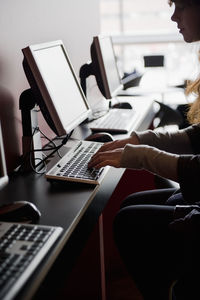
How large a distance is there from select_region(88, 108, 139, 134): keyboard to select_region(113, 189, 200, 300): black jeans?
59 cm

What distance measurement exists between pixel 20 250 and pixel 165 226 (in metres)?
0.62

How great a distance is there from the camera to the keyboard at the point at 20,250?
0.80 m

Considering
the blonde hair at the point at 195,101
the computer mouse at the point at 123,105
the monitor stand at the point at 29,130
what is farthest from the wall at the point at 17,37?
the blonde hair at the point at 195,101

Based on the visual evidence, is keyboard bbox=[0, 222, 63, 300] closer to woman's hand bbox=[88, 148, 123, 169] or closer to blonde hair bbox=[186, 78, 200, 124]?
woman's hand bbox=[88, 148, 123, 169]

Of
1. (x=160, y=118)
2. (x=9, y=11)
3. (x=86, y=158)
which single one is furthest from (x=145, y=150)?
(x=160, y=118)

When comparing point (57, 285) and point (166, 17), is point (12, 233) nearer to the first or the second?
point (57, 285)

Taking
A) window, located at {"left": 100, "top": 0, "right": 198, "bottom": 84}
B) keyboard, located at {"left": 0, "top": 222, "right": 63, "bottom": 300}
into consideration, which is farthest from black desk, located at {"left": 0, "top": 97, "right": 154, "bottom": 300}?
window, located at {"left": 100, "top": 0, "right": 198, "bottom": 84}

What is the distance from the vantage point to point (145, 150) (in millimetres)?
1421

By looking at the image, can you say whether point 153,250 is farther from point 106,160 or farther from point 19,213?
point 19,213

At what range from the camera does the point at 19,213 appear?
1084 mm

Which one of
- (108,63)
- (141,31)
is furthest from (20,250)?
(141,31)

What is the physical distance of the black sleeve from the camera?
1319 mm

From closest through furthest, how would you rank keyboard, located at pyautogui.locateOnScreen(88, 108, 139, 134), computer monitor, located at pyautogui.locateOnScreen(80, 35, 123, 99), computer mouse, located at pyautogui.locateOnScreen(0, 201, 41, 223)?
computer mouse, located at pyautogui.locateOnScreen(0, 201, 41, 223), keyboard, located at pyautogui.locateOnScreen(88, 108, 139, 134), computer monitor, located at pyautogui.locateOnScreen(80, 35, 123, 99)

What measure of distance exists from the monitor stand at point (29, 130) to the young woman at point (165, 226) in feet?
0.78
